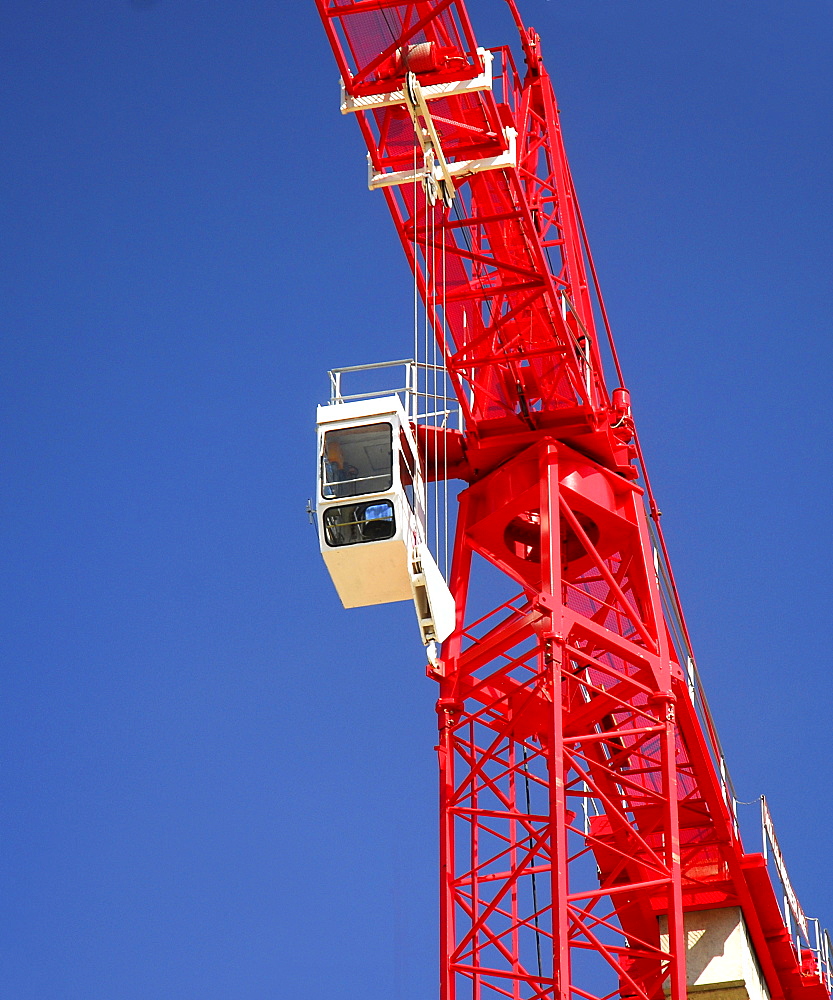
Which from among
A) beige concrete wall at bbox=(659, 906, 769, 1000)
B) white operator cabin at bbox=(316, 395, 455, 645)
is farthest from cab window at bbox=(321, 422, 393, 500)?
beige concrete wall at bbox=(659, 906, 769, 1000)

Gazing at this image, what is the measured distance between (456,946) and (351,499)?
7017 millimetres

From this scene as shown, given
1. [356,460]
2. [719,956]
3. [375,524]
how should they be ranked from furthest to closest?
[719,956] → [356,460] → [375,524]

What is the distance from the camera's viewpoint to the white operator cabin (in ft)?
86.4

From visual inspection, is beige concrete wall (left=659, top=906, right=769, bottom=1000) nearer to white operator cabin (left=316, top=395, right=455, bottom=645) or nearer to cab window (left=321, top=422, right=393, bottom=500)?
white operator cabin (left=316, top=395, right=455, bottom=645)

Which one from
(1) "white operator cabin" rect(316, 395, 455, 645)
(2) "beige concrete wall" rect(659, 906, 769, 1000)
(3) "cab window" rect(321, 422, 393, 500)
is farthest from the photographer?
(2) "beige concrete wall" rect(659, 906, 769, 1000)

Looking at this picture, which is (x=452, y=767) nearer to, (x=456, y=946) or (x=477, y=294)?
(x=456, y=946)

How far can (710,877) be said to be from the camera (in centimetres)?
3572

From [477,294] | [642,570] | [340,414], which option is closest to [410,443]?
[340,414]

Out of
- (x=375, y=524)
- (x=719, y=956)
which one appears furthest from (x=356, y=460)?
(x=719, y=956)

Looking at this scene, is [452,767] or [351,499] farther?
[452,767]

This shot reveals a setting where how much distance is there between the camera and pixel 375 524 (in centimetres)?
2645

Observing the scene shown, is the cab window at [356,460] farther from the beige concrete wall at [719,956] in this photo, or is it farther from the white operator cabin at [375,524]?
the beige concrete wall at [719,956]

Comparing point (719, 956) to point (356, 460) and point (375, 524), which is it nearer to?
point (375, 524)

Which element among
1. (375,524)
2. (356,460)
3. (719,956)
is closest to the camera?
(375,524)
